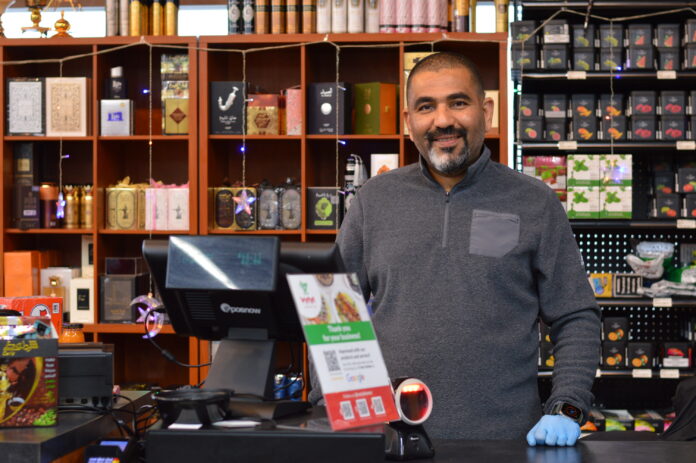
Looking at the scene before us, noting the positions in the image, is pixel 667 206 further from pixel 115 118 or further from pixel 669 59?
pixel 115 118

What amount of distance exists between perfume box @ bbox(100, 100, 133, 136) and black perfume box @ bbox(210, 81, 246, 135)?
0.47 metres

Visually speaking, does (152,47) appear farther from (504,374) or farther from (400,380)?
(400,380)

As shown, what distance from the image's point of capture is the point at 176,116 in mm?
4680

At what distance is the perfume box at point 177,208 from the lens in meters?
4.64

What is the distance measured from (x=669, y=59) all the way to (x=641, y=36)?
0.18m

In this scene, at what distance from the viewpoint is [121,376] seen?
4988 millimetres

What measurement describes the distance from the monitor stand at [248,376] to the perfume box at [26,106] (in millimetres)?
3554

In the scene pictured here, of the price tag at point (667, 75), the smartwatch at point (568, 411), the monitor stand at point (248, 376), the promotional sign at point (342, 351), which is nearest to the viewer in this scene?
the promotional sign at point (342, 351)

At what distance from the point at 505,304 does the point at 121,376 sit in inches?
134

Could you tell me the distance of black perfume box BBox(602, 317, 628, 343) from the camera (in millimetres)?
4438

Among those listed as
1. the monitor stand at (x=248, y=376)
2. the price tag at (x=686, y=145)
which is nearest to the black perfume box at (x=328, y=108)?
the price tag at (x=686, y=145)

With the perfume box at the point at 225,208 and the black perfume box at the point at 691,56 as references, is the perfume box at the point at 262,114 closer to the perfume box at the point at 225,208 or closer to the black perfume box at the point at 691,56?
the perfume box at the point at 225,208

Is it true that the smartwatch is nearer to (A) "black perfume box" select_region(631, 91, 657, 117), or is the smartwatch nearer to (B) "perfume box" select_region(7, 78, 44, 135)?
(A) "black perfume box" select_region(631, 91, 657, 117)

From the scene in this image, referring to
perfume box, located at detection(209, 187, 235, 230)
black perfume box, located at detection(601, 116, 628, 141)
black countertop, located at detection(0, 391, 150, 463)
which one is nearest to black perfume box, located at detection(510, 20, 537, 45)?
black perfume box, located at detection(601, 116, 628, 141)
